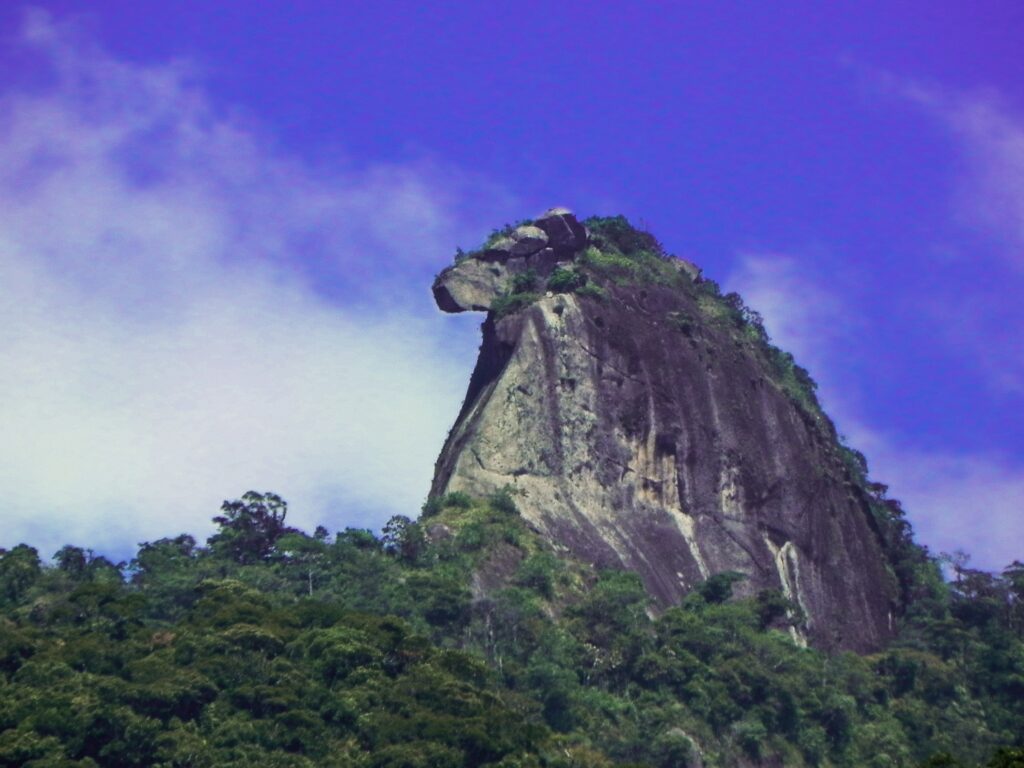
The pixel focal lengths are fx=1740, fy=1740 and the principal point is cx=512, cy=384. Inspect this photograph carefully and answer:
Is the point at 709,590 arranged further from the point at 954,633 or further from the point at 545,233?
the point at 545,233

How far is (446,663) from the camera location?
47594mm

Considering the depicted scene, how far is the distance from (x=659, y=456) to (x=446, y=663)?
77.7 feet

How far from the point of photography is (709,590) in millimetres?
64062

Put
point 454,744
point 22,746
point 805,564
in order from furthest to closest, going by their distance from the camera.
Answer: point 805,564
point 454,744
point 22,746

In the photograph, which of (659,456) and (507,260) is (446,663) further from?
(507,260)

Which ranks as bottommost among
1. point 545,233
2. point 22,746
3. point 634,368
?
point 22,746

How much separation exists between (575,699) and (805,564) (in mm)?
21787

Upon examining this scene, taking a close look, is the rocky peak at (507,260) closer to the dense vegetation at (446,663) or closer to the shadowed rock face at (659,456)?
the shadowed rock face at (659,456)

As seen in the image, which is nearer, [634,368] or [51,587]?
[51,587]

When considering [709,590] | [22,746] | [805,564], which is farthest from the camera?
[805,564]

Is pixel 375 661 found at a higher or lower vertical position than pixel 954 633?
lower

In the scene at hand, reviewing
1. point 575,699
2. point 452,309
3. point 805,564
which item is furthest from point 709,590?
point 452,309

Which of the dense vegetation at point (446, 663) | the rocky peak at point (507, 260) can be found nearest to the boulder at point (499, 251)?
the rocky peak at point (507, 260)

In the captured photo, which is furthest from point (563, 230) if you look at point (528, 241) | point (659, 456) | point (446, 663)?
point (446, 663)
